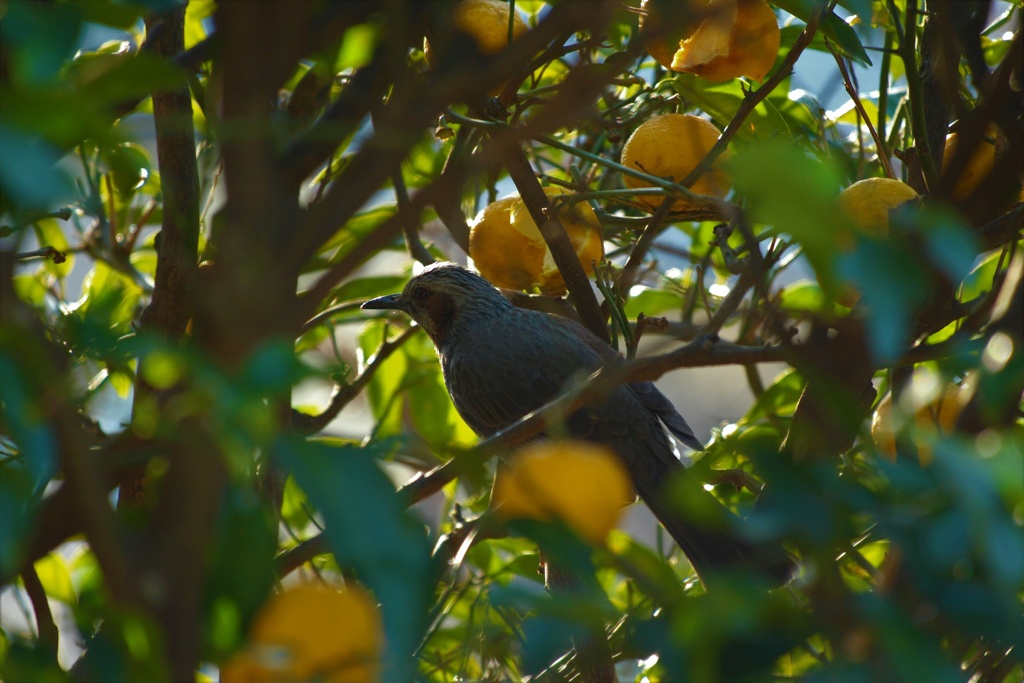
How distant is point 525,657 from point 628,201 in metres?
1.49

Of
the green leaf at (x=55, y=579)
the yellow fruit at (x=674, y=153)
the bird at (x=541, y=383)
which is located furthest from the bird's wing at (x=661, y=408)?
the green leaf at (x=55, y=579)

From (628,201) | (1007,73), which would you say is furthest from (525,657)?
(628,201)

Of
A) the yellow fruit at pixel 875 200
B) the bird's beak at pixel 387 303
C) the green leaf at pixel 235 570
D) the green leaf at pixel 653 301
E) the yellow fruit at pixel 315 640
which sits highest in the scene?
the bird's beak at pixel 387 303

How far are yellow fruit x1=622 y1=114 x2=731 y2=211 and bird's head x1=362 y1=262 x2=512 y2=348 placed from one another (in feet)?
4.24

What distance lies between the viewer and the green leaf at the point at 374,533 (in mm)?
763

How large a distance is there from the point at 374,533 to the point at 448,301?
3018mm

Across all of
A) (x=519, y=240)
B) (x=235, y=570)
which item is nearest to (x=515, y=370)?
(x=519, y=240)

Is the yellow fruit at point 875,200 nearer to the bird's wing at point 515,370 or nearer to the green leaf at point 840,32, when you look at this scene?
the green leaf at point 840,32

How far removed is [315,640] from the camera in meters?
0.89

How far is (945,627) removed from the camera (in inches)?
34.3

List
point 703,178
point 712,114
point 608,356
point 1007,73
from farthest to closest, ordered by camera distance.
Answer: point 608,356 → point 712,114 → point 703,178 → point 1007,73

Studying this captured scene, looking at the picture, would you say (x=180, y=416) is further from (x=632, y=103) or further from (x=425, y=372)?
(x=425, y=372)

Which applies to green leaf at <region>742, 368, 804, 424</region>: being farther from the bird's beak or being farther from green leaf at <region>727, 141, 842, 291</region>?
green leaf at <region>727, 141, 842, 291</region>

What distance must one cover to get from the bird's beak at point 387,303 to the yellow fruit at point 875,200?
1.58 meters
